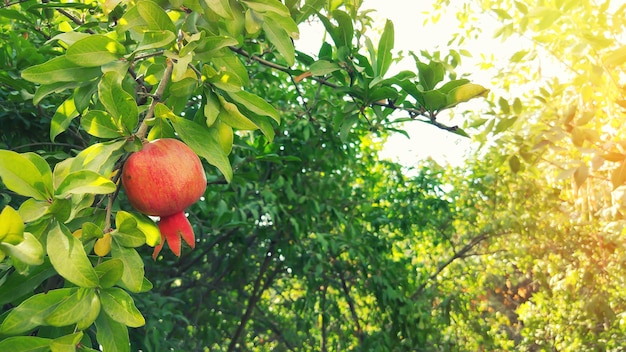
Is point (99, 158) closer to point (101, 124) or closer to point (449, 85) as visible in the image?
point (101, 124)

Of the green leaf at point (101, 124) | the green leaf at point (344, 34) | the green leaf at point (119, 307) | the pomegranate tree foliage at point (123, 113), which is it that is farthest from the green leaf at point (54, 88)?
the green leaf at point (344, 34)

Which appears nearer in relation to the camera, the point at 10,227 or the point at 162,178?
the point at 10,227

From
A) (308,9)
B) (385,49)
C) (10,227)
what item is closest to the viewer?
(10,227)

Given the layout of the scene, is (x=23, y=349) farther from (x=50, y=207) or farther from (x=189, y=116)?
(x=189, y=116)

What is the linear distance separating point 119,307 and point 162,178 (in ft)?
0.58

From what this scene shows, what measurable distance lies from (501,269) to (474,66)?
235 centimetres

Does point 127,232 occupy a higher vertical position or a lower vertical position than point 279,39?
lower

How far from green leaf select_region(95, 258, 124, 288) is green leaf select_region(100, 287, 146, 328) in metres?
0.01

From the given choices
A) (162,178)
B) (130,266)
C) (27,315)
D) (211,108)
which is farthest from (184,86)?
(27,315)

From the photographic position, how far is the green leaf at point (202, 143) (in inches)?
36.3

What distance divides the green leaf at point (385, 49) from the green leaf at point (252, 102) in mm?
362

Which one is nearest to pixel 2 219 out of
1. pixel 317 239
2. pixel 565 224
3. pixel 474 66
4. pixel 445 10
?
pixel 317 239

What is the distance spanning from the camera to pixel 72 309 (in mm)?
765

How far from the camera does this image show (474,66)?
519 cm
